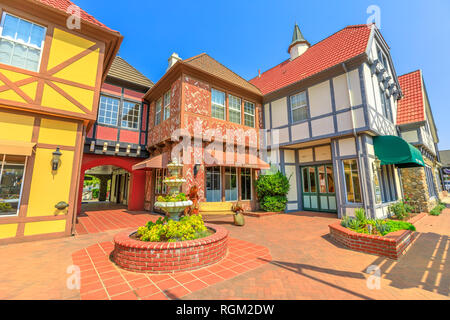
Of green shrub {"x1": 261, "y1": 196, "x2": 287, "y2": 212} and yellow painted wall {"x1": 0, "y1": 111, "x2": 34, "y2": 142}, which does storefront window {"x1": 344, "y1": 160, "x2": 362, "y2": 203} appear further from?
yellow painted wall {"x1": 0, "y1": 111, "x2": 34, "y2": 142}

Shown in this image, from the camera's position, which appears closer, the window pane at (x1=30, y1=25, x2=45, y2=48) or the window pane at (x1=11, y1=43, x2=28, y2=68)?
the window pane at (x1=11, y1=43, x2=28, y2=68)

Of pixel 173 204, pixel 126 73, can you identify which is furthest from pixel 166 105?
pixel 173 204

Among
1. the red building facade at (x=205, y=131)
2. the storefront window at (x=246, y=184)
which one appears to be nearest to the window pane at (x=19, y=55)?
the red building facade at (x=205, y=131)

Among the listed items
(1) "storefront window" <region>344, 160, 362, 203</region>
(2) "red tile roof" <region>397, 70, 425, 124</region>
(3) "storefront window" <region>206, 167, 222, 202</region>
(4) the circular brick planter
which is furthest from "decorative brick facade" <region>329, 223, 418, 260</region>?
(2) "red tile roof" <region>397, 70, 425, 124</region>

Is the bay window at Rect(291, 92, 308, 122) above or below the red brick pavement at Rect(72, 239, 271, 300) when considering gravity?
above

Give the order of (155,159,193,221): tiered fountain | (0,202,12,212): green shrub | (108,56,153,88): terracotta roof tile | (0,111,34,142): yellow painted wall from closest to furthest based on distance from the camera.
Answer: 1. (155,159,193,221): tiered fountain
2. (0,202,12,212): green shrub
3. (0,111,34,142): yellow painted wall
4. (108,56,153,88): terracotta roof tile

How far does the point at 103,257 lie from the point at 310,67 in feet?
41.3

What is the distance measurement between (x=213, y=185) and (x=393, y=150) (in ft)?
28.0

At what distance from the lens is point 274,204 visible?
420 inches

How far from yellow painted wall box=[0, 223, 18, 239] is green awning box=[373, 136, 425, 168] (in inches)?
543

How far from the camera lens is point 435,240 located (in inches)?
230

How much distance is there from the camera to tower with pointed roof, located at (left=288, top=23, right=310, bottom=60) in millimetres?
16094

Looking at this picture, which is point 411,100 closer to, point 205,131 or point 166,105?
point 205,131

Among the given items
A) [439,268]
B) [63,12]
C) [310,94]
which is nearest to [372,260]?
[439,268]
